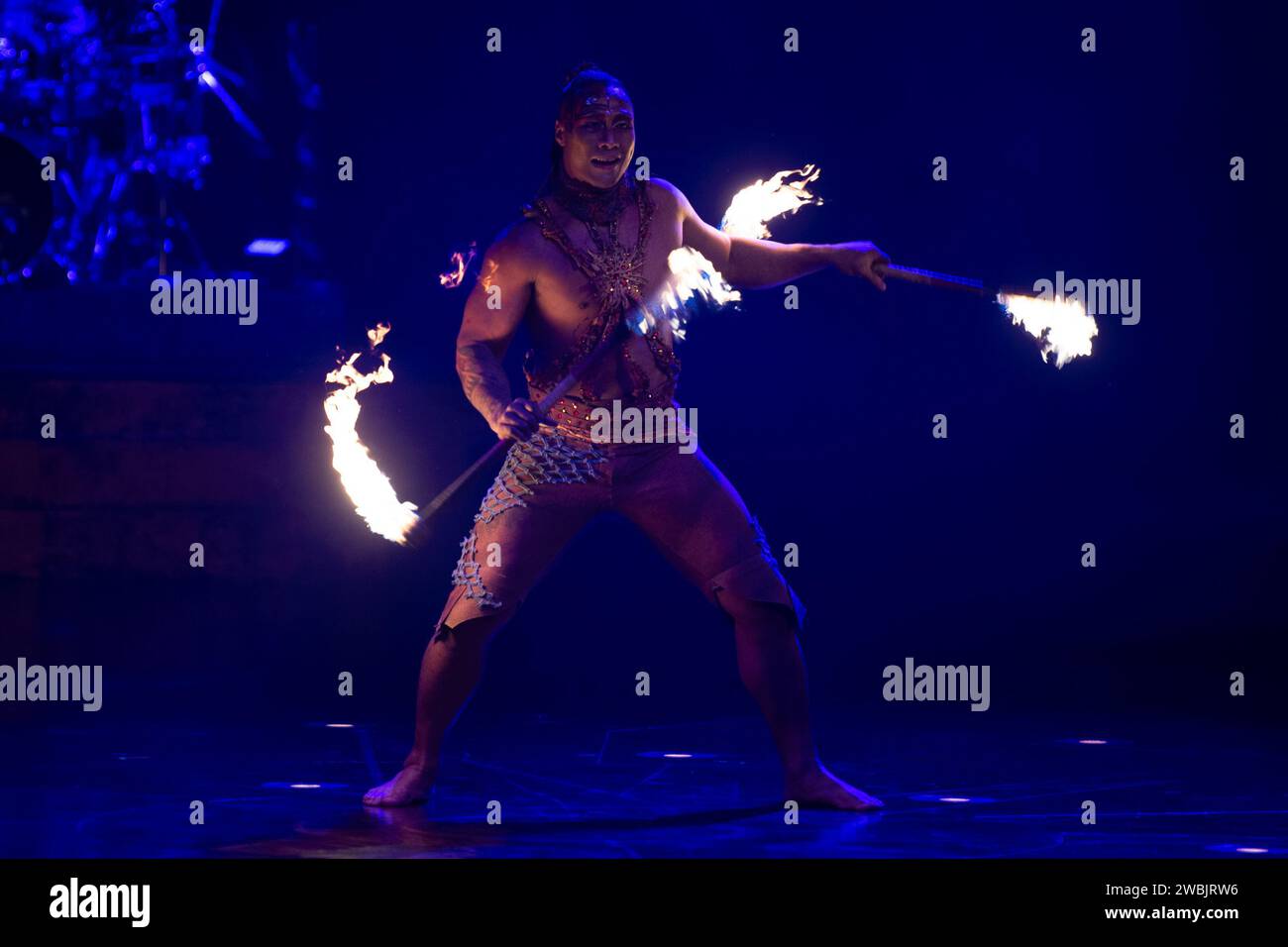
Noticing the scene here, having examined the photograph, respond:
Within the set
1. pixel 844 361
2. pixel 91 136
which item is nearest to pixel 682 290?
pixel 844 361

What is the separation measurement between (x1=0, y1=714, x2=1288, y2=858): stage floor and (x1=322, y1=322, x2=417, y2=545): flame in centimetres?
75

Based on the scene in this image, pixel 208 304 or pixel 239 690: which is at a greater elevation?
pixel 208 304

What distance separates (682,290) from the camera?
15.4 ft

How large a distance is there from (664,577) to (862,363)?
1.19m

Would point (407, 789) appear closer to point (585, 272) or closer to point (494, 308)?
point (494, 308)

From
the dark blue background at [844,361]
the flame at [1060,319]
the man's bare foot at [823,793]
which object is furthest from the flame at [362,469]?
the dark blue background at [844,361]

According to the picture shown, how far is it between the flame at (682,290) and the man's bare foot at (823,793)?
1192 mm

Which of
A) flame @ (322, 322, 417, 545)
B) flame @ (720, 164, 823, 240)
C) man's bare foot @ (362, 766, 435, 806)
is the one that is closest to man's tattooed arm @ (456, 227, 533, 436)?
flame @ (322, 322, 417, 545)

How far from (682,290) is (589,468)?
539mm

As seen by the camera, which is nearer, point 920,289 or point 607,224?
point 607,224

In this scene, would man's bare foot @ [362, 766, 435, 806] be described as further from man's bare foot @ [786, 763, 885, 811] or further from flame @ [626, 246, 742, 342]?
flame @ [626, 246, 742, 342]
